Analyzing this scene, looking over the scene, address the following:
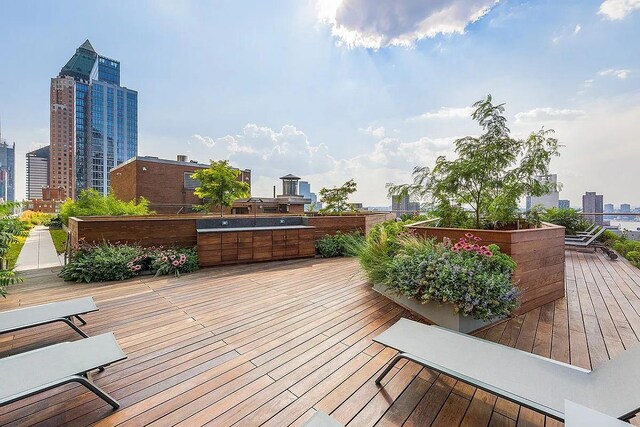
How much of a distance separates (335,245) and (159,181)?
15.5m

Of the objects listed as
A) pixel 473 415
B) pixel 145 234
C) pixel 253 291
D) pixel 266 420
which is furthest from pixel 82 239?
pixel 473 415

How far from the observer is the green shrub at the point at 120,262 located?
15.4 feet

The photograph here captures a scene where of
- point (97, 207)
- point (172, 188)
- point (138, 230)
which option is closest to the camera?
point (138, 230)

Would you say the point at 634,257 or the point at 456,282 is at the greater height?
the point at 456,282

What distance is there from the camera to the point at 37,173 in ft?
229

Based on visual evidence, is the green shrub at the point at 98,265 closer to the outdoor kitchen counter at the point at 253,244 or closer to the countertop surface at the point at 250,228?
the outdoor kitchen counter at the point at 253,244

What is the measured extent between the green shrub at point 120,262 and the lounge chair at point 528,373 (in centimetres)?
459

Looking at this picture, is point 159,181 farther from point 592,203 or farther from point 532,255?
point 592,203

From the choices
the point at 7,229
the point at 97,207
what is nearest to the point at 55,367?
the point at 7,229

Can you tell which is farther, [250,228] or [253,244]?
[250,228]

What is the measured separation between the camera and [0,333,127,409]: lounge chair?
4.79ft

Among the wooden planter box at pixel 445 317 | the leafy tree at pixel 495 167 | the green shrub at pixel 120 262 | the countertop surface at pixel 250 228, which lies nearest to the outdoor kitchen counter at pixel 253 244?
the countertop surface at pixel 250 228

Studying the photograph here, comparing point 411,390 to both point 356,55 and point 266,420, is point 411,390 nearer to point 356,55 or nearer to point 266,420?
point 266,420

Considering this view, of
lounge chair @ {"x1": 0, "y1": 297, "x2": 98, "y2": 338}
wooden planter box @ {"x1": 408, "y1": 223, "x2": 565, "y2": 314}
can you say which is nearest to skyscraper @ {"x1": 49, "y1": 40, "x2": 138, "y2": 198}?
lounge chair @ {"x1": 0, "y1": 297, "x2": 98, "y2": 338}
